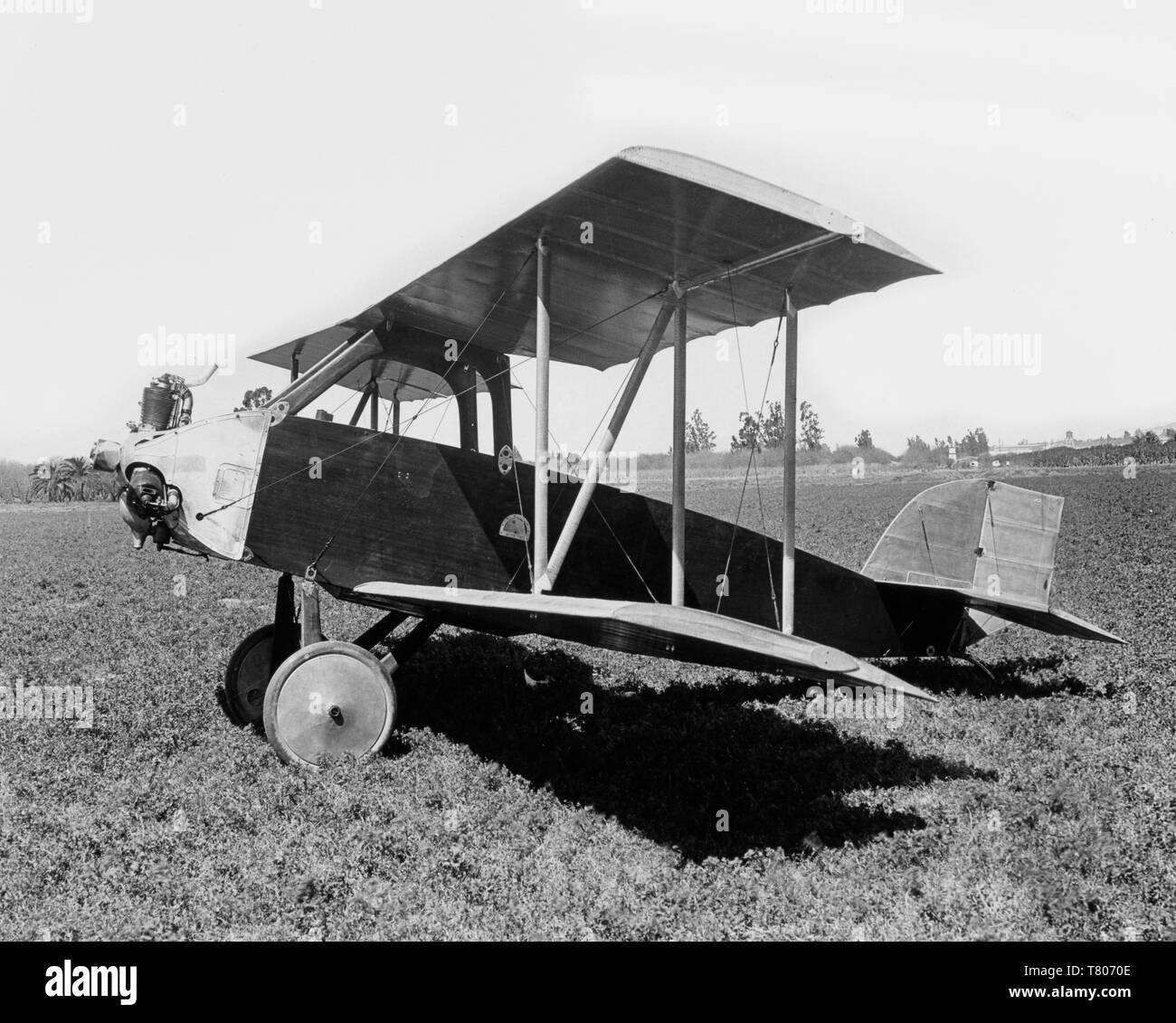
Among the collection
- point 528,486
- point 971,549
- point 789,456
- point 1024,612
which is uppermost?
point 789,456

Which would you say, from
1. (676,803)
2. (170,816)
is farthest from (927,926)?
(170,816)

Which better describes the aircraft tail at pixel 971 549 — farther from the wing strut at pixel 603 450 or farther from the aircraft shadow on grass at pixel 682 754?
the wing strut at pixel 603 450

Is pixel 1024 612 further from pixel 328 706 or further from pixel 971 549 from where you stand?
pixel 328 706

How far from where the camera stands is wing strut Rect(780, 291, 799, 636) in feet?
16.9

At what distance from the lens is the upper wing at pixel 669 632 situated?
147 inches

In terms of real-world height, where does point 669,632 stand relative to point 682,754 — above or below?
above

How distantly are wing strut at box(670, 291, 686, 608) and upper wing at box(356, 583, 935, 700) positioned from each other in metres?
0.52

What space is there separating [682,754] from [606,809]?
41.8 inches

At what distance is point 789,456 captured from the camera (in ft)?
16.9

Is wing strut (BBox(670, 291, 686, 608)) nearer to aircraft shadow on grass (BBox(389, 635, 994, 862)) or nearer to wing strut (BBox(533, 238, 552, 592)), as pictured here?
wing strut (BBox(533, 238, 552, 592))

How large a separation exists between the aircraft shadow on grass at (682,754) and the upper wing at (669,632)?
0.96m

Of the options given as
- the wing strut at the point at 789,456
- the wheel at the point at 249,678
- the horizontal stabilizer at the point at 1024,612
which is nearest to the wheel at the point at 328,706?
the wheel at the point at 249,678

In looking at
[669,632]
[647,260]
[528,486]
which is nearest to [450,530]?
[528,486]

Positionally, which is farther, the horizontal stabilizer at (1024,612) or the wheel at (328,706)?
the horizontal stabilizer at (1024,612)
